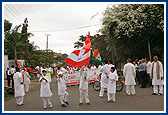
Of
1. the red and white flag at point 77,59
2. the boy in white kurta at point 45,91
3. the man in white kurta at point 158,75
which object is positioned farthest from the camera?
the man in white kurta at point 158,75

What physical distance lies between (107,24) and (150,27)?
4041mm

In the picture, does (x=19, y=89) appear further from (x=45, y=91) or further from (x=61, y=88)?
(x=61, y=88)

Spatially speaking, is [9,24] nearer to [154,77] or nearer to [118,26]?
[118,26]

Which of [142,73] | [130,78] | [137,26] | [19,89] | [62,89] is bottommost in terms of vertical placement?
[19,89]

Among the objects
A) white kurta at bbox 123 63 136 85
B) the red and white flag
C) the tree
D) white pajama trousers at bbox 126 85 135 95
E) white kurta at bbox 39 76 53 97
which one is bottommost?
white pajama trousers at bbox 126 85 135 95

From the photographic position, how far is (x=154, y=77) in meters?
11.2

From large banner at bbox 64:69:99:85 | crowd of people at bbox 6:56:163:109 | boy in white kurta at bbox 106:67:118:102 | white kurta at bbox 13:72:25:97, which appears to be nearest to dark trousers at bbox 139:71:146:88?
crowd of people at bbox 6:56:163:109

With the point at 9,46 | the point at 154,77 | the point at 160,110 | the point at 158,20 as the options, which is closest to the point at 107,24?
the point at 158,20

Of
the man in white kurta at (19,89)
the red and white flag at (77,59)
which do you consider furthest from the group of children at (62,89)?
the man in white kurta at (19,89)

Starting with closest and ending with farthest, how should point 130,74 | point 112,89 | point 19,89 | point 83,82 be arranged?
point 83,82 < point 112,89 < point 19,89 < point 130,74

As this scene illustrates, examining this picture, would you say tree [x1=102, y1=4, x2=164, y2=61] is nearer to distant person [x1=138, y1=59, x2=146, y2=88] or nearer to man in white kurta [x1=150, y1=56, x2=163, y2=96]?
distant person [x1=138, y1=59, x2=146, y2=88]

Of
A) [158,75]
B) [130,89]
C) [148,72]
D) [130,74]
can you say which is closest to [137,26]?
[148,72]

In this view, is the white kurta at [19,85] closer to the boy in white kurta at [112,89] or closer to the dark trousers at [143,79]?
the boy in white kurta at [112,89]

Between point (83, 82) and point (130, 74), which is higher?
point (130, 74)
